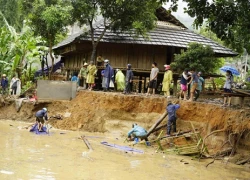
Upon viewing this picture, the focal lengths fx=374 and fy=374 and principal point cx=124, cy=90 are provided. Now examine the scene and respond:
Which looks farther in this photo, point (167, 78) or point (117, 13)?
point (117, 13)

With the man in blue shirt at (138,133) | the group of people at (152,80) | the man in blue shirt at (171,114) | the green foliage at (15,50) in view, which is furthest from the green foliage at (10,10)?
the man in blue shirt at (171,114)

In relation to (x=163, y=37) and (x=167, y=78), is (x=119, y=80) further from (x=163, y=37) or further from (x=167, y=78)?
(x=163, y=37)

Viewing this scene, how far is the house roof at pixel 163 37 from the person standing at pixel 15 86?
12.9ft

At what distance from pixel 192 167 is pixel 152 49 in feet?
38.9

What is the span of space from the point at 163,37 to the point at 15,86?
922 cm

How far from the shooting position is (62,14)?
66.5 feet

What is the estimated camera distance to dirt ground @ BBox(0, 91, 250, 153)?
50.6 feet

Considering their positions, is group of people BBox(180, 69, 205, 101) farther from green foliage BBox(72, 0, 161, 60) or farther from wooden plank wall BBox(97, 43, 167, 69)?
wooden plank wall BBox(97, 43, 167, 69)

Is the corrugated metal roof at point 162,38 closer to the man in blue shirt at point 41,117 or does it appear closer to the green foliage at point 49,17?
the green foliage at point 49,17

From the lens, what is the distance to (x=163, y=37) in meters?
22.6

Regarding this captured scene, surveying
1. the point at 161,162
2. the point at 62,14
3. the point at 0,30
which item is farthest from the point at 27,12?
the point at 161,162

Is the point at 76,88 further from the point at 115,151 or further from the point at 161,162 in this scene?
the point at 161,162

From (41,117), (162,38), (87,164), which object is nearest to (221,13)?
(87,164)

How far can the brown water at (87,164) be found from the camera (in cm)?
995
